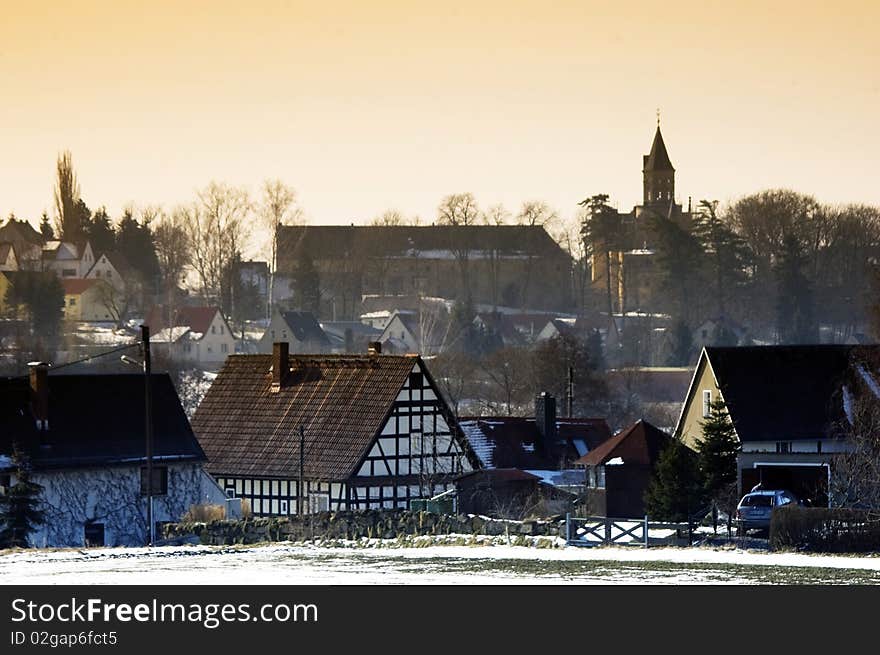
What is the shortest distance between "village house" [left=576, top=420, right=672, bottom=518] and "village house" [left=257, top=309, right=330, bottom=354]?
98.7 metres

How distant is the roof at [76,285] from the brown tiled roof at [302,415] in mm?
106529

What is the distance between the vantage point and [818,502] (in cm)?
4953

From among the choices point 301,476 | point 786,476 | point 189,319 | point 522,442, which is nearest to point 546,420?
point 522,442

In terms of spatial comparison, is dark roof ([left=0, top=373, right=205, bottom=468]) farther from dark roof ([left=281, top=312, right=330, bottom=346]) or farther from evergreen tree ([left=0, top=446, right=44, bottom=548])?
dark roof ([left=281, top=312, right=330, bottom=346])

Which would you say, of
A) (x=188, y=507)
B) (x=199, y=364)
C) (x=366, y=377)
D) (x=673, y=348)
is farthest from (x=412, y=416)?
(x=673, y=348)

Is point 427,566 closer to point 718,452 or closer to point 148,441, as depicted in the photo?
point 148,441

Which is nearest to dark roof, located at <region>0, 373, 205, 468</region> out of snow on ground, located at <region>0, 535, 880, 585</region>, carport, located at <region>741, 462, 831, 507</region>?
snow on ground, located at <region>0, 535, 880, 585</region>

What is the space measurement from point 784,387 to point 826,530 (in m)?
19.2

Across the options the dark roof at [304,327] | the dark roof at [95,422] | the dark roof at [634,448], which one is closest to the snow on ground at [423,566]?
the dark roof at [95,422]

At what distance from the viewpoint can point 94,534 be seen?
161 ft

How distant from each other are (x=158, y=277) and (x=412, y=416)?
400 ft

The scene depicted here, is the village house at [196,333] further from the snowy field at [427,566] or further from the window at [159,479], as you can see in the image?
the snowy field at [427,566]

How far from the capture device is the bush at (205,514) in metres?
48.4

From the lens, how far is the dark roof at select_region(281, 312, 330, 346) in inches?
6211
